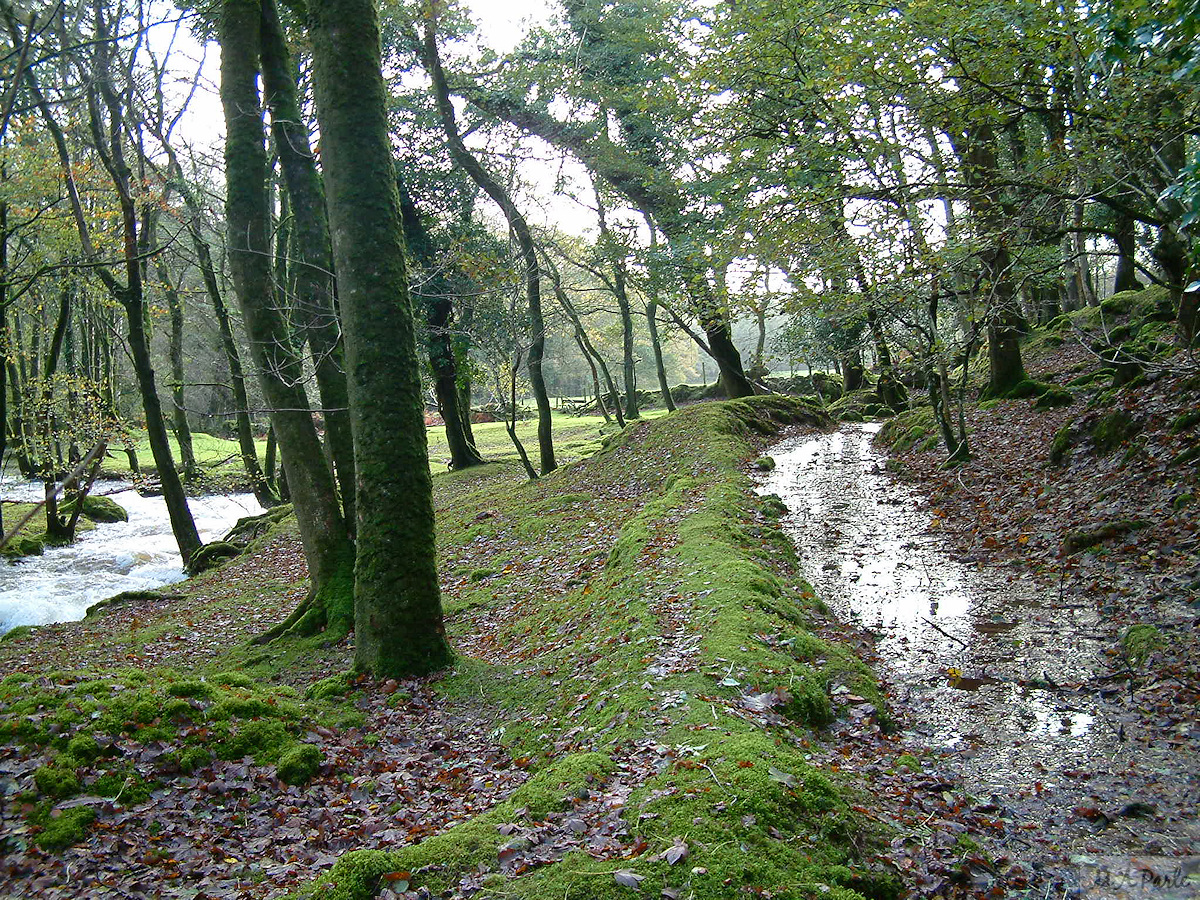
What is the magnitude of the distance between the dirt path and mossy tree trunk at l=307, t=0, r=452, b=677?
13.1 ft

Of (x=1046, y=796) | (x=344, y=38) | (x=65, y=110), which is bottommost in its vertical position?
(x=1046, y=796)

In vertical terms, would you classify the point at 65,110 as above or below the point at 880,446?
above

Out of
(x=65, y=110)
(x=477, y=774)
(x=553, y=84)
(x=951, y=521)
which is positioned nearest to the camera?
(x=477, y=774)

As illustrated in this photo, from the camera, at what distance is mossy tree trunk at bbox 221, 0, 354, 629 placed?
30.1 feet

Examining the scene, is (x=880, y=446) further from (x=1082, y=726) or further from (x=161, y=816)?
(x=161, y=816)

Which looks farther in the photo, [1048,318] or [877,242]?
[1048,318]

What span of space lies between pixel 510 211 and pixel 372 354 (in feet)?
37.9

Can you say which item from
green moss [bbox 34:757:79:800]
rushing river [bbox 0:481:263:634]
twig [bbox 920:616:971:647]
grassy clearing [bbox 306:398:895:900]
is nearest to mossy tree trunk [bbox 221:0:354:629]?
grassy clearing [bbox 306:398:895:900]

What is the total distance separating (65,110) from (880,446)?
21.3 m

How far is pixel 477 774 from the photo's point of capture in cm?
527

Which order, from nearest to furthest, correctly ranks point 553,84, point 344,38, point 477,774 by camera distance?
point 477,774 → point 344,38 → point 553,84

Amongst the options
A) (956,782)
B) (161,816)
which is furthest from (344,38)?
(956,782)

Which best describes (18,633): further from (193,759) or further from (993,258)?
(993,258)

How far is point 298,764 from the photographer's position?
16.0 ft
